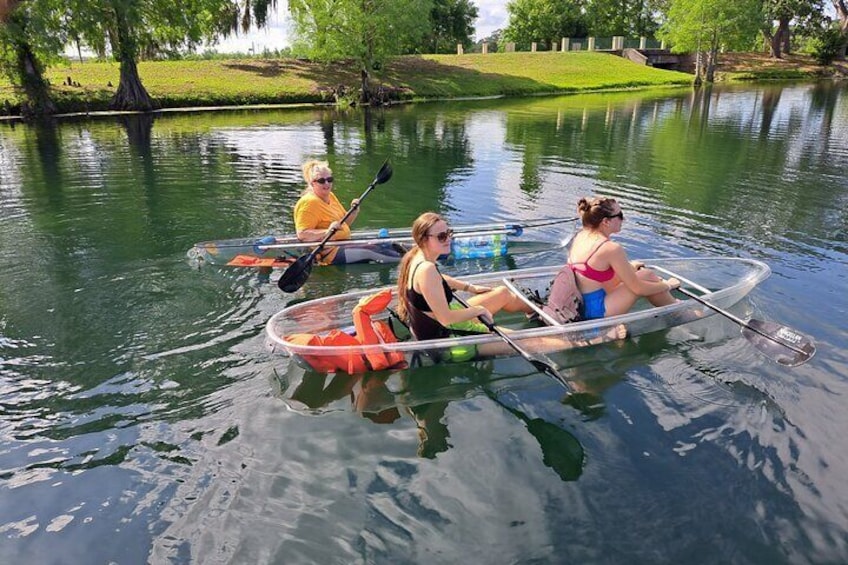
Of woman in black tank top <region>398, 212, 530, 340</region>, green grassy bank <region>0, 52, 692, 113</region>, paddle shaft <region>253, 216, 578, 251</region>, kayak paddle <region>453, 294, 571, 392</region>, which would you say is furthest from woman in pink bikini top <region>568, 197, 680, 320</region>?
green grassy bank <region>0, 52, 692, 113</region>

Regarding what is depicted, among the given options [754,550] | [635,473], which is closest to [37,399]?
[635,473]

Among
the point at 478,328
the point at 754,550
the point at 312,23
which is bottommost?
the point at 754,550

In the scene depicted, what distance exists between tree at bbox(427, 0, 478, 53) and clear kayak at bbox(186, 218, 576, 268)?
228ft

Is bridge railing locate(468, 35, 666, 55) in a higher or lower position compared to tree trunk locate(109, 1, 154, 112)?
higher

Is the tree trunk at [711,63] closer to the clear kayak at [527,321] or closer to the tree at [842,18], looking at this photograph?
the tree at [842,18]

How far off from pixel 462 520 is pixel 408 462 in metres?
0.85

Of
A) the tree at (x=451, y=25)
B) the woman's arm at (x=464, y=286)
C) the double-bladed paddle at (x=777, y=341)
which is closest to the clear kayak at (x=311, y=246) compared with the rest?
the woman's arm at (x=464, y=286)

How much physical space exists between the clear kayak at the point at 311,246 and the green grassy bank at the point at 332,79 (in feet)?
109

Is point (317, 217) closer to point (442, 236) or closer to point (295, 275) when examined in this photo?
point (295, 275)

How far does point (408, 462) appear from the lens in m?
5.56

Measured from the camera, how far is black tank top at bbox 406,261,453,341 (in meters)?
6.48

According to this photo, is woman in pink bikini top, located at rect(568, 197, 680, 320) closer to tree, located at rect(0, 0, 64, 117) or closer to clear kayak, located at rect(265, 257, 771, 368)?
clear kayak, located at rect(265, 257, 771, 368)

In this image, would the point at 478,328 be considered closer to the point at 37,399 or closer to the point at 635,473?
the point at 635,473

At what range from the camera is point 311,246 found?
1005cm
